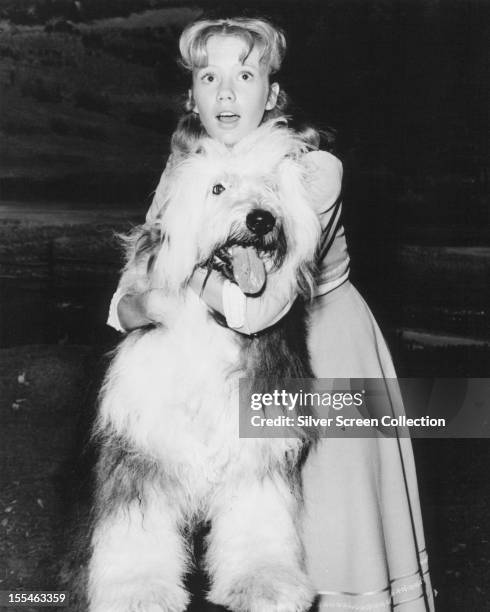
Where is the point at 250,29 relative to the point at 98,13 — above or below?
below

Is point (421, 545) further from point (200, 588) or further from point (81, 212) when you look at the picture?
point (81, 212)

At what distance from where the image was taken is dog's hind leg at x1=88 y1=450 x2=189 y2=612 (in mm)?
1339

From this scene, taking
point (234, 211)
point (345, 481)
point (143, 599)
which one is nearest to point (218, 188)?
point (234, 211)

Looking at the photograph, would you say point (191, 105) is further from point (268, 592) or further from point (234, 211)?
point (268, 592)

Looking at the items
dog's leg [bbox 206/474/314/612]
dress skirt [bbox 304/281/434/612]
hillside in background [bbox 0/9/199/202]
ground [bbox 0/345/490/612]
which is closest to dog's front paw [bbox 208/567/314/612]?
dog's leg [bbox 206/474/314/612]

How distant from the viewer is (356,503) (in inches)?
58.9

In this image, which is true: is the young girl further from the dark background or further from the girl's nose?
the dark background

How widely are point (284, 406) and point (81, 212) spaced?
2.83 meters

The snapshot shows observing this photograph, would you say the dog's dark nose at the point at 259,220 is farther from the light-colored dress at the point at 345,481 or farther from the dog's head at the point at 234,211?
the light-colored dress at the point at 345,481

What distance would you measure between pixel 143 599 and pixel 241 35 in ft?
3.49

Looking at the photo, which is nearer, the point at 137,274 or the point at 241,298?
the point at 241,298

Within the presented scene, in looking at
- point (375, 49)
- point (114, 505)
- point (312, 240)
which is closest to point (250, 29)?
point (312, 240)

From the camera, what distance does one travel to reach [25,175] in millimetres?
3686

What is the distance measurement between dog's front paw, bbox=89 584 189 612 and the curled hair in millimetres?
997
